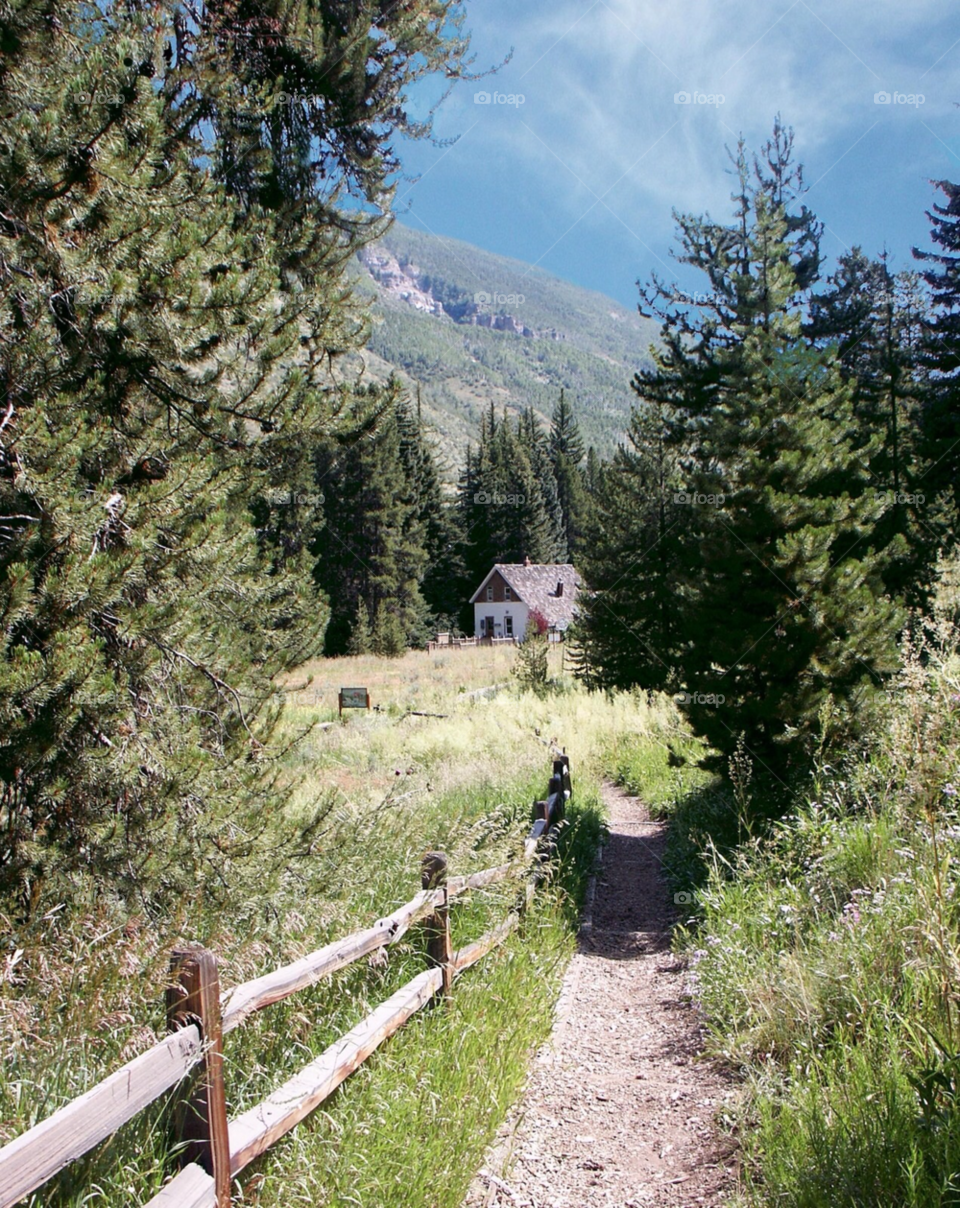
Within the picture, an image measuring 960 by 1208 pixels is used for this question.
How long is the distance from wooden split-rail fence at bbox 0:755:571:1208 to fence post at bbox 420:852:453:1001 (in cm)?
50

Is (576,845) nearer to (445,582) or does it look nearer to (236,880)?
(236,880)

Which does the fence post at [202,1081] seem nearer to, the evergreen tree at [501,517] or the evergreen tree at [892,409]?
the evergreen tree at [892,409]

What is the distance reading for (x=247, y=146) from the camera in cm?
597

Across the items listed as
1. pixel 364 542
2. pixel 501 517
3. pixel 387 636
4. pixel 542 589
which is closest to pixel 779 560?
pixel 387 636

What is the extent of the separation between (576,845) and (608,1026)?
3.90 m


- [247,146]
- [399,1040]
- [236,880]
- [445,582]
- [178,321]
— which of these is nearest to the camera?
[399,1040]

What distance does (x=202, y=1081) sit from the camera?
2539mm

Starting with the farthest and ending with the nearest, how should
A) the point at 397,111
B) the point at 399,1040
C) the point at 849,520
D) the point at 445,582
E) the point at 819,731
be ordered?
1. the point at 445,582
2. the point at 849,520
3. the point at 819,731
4. the point at 397,111
5. the point at 399,1040

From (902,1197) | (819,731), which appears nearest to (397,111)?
(819,731)

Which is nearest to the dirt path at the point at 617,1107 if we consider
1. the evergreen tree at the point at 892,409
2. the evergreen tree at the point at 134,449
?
the evergreen tree at the point at 134,449

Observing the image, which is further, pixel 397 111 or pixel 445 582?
pixel 445 582

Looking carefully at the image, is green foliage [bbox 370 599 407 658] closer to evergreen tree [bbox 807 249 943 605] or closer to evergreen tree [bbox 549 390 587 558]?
evergreen tree [bbox 807 249 943 605]

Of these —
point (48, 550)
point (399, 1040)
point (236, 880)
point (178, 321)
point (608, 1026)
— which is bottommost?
point (608, 1026)

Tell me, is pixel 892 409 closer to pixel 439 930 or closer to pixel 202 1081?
pixel 439 930
